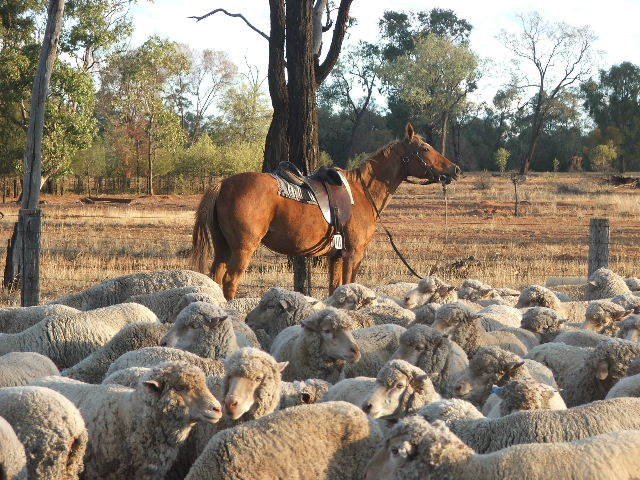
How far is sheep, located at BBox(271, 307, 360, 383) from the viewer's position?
→ 672cm

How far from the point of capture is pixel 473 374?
6000mm

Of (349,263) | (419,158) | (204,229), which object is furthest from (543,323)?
(419,158)

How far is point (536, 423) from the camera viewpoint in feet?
15.4

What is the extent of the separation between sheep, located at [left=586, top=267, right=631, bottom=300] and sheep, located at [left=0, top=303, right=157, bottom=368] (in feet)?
18.5

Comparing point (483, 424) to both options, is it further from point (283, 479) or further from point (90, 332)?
point (90, 332)

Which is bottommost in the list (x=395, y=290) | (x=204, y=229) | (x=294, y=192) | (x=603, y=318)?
(x=395, y=290)

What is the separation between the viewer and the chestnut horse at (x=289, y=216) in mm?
11031

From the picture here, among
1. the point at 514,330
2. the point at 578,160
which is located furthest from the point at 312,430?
the point at 578,160

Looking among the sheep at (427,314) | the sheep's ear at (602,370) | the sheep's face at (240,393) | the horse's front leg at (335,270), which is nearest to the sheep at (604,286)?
the horse's front leg at (335,270)

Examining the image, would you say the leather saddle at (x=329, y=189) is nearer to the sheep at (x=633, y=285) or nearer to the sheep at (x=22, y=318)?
the sheep at (x=633, y=285)

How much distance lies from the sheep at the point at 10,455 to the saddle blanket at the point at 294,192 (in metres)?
7.24

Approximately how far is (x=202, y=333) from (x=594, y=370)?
2.60 m

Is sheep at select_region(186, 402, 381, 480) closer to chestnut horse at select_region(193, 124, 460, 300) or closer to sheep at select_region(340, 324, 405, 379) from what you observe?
sheep at select_region(340, 324, 405, 379)

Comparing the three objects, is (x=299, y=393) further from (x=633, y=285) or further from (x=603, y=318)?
(x=633, y=285)
